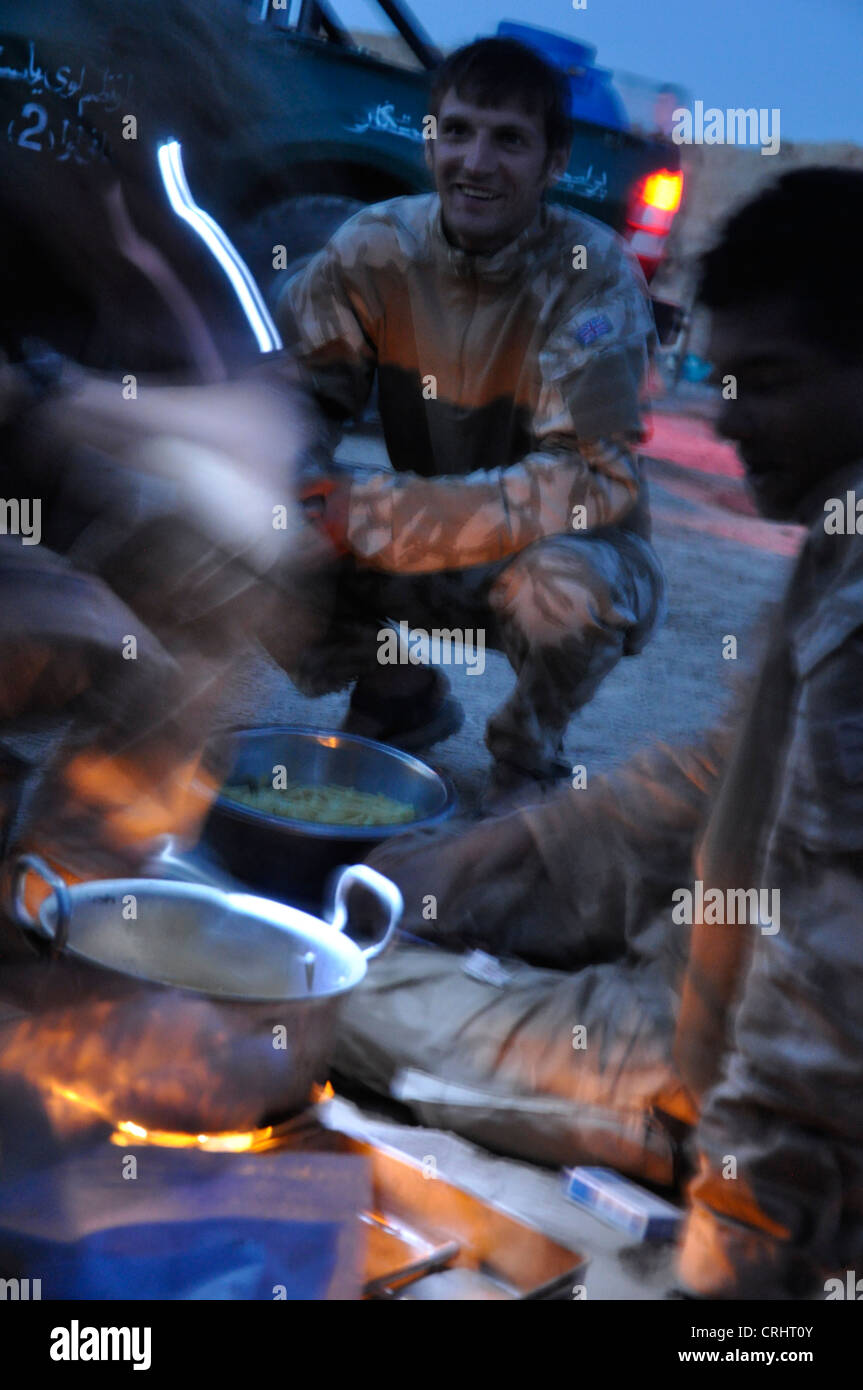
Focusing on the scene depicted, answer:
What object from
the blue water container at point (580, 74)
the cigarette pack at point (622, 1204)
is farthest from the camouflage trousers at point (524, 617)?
the cigarette pack at point (622, 1204)

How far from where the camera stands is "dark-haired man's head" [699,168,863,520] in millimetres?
1018

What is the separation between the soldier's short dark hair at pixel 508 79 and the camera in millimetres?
2105

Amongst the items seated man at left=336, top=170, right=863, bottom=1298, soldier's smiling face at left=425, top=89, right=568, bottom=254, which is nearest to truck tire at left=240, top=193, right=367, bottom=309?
soldier's smiling face at left=425, top=89, right=568, bottom=254

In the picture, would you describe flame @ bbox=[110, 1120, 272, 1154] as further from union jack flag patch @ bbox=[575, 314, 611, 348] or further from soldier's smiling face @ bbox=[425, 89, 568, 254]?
soldier's smiling face @ bbox=[425, 89, 568, 254]

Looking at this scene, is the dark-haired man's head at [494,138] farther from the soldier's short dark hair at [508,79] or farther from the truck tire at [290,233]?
the truck tire at [290,233]

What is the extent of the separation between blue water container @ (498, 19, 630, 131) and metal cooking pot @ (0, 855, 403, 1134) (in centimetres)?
168

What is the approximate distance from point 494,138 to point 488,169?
0.06 m

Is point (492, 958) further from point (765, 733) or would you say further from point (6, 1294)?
point (6, 1294)

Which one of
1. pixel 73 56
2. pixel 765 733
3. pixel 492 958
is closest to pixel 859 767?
pixel 765 733

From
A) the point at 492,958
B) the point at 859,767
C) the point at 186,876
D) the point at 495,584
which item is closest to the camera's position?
the point at 859,767

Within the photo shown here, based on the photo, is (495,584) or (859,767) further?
(495,584)

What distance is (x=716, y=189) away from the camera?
3762 millimetres

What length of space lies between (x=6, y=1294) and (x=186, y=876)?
1.59ft

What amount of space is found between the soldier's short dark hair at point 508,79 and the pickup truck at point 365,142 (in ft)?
2.92
